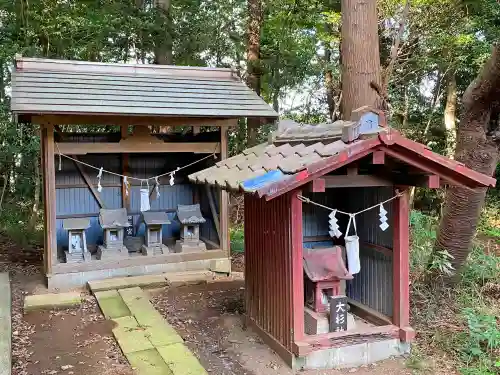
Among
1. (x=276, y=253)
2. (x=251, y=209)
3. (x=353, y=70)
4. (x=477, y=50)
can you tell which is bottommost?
(x=276, y=253)

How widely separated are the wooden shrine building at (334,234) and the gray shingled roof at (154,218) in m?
3.10

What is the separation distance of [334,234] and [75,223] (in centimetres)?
511

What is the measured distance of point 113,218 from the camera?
27.3 feet

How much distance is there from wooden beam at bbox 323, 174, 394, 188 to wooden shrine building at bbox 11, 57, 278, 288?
3844 millimetres

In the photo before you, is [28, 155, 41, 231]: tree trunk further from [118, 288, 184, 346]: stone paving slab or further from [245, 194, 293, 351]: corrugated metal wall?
[245, 194, 293, 351]: corrugated metal wall

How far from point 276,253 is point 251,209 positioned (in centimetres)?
92

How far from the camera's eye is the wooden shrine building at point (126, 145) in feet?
24.7

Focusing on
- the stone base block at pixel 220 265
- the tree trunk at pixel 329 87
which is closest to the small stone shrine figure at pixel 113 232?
the stone base block at pixel 220 265

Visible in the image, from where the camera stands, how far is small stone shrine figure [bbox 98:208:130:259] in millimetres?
8164

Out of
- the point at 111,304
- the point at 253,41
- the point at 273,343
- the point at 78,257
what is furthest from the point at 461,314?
the point at 253,41

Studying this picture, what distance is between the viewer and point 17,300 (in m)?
7.09

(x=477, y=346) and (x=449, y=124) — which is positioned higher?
(x=449, y=124)

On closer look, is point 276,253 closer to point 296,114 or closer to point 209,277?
point 209,277

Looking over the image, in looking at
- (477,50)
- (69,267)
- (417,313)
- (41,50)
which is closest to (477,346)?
(417,313)
